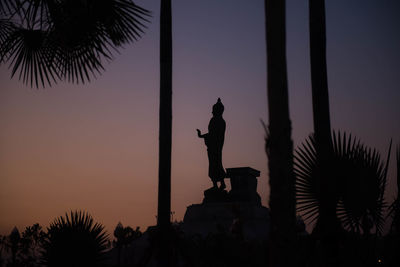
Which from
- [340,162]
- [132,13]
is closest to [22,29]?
[132,13]

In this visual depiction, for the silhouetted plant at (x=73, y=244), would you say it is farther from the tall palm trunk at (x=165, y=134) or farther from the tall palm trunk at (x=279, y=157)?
the tall palm trunk at (x=279, y=157)

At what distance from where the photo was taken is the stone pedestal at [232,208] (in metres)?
14.2

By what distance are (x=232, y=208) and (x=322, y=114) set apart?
28.8ft

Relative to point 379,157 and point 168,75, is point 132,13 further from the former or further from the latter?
point 379,157

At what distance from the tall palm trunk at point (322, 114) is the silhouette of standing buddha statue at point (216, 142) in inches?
378

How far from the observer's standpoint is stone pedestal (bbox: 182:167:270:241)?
46.5 ft

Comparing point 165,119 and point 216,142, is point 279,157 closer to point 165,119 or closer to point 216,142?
point 165,119

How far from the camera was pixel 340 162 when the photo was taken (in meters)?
4.99

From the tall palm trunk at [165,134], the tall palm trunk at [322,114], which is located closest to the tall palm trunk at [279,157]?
the tall palm trunk at [322,114]

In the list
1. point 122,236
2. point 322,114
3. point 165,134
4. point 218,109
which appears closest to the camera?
point 322,114

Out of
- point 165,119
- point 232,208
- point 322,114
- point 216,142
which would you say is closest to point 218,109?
point 216,142

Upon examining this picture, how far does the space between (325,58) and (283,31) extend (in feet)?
6.98

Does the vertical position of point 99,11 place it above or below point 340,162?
above

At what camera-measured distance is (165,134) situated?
19.2 feet
